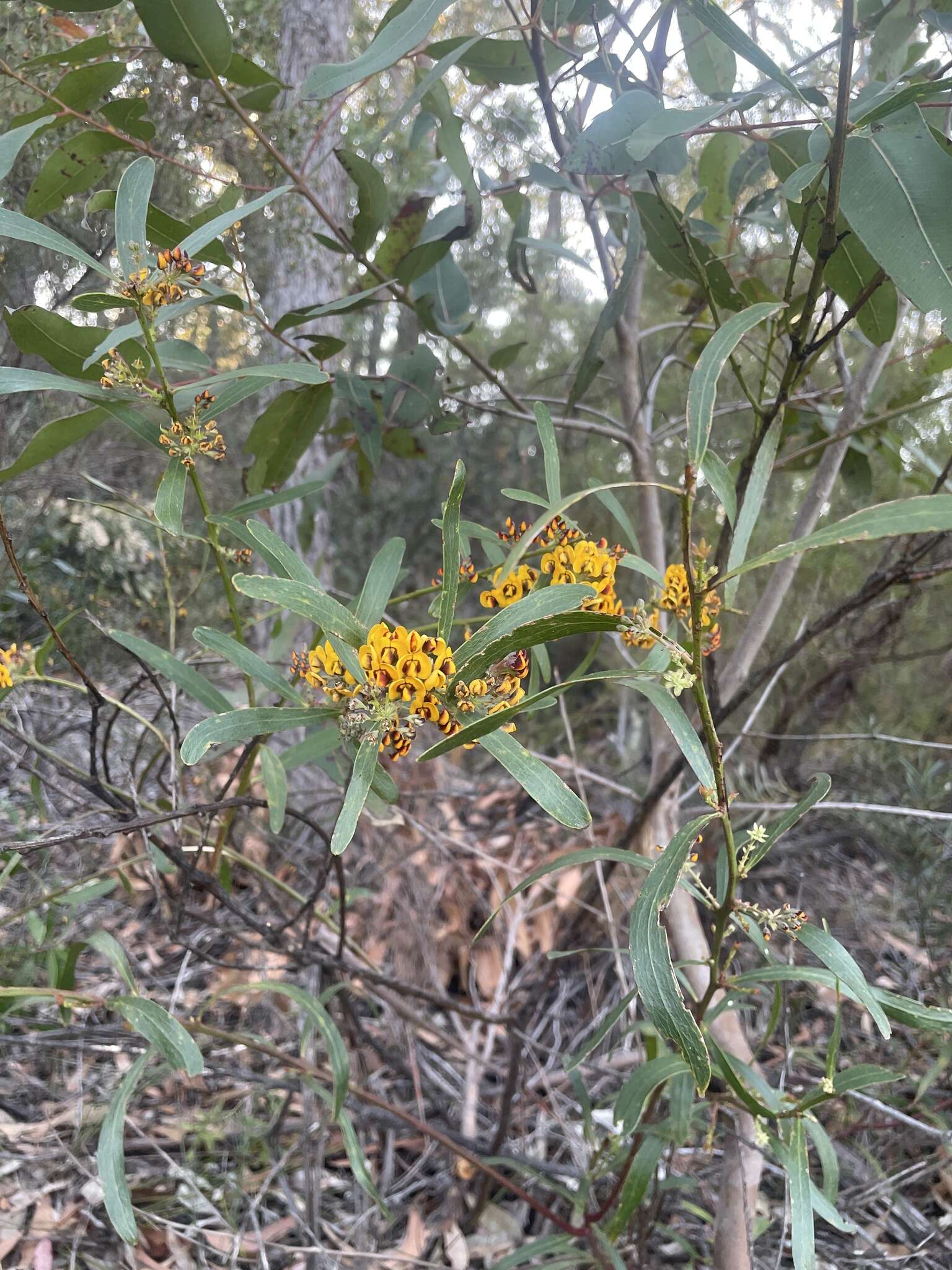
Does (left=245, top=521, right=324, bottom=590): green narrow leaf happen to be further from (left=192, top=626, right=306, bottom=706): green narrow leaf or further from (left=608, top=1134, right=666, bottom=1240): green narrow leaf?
(left=608, top=1134, right=666, bottom=1240): green narrow leaf

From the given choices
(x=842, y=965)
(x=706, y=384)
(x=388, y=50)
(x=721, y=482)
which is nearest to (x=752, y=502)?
(x=721, y=482)

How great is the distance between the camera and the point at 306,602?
0.52 metres

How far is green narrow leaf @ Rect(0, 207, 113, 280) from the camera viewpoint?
599 mm

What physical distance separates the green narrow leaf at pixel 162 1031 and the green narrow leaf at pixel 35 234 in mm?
630

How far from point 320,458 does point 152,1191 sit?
172 centimetres

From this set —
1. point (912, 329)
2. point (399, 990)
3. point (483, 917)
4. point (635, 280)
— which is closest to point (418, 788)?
point (483, 917)

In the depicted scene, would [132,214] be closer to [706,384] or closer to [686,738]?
[706,384]

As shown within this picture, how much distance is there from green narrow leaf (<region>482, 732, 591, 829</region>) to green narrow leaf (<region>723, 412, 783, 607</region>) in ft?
0.63

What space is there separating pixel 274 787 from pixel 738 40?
0.73 meters

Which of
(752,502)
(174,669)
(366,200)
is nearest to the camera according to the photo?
(752,502)

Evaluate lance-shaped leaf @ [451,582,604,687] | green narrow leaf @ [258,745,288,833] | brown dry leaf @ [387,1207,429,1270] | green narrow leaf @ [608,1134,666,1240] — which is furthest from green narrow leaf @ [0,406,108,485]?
brown dry leaf @ [387,1207,429,1270]

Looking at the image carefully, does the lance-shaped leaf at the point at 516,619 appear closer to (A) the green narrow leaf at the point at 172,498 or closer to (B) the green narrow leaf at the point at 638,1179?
(A) the green narrow leaf at the point at 172,498

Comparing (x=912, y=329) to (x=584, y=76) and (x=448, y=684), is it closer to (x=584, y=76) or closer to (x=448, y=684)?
(x=584, y=76)

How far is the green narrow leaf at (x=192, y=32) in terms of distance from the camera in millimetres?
810
